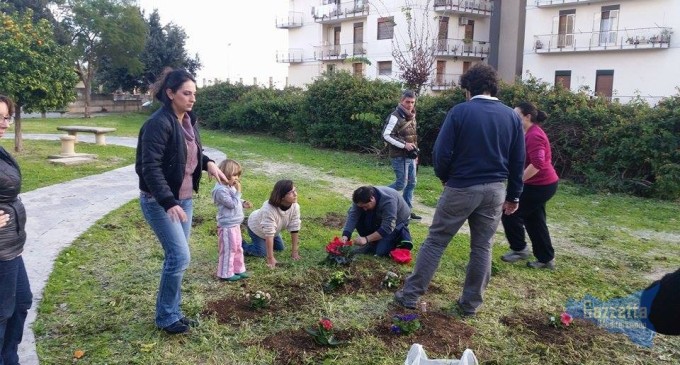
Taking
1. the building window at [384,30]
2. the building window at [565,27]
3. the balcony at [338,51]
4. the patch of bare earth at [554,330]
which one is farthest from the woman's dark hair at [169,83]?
the balcony at [338,51]

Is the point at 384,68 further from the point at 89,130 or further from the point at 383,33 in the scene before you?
the point at 89,130

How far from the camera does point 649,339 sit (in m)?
3.96

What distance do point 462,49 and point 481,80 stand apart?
3302 cm

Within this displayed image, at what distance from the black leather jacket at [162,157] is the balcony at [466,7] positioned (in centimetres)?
3257

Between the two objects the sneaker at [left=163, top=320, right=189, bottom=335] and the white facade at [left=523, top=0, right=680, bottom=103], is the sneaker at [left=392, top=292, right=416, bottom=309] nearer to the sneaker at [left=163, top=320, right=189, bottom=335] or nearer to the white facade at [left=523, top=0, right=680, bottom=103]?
the sneaker at [left=163, top=320, right=189, bottom=335]

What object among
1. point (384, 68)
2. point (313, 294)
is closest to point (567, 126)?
point (313, 294)

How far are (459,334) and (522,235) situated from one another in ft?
7.53

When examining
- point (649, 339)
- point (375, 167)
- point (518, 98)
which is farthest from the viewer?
point (375, 167)

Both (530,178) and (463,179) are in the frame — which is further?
(530,178)

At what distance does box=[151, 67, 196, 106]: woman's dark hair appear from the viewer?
3.62 m

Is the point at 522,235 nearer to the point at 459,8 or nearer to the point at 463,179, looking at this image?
the point at 463,179

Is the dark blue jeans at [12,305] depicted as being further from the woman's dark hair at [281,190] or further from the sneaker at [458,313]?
Answer: the sneaker at [458,313]

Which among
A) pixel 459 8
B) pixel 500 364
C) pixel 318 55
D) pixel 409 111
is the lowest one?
pixel 500 364

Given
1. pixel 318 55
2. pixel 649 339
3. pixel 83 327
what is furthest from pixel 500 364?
pixel 318 55
